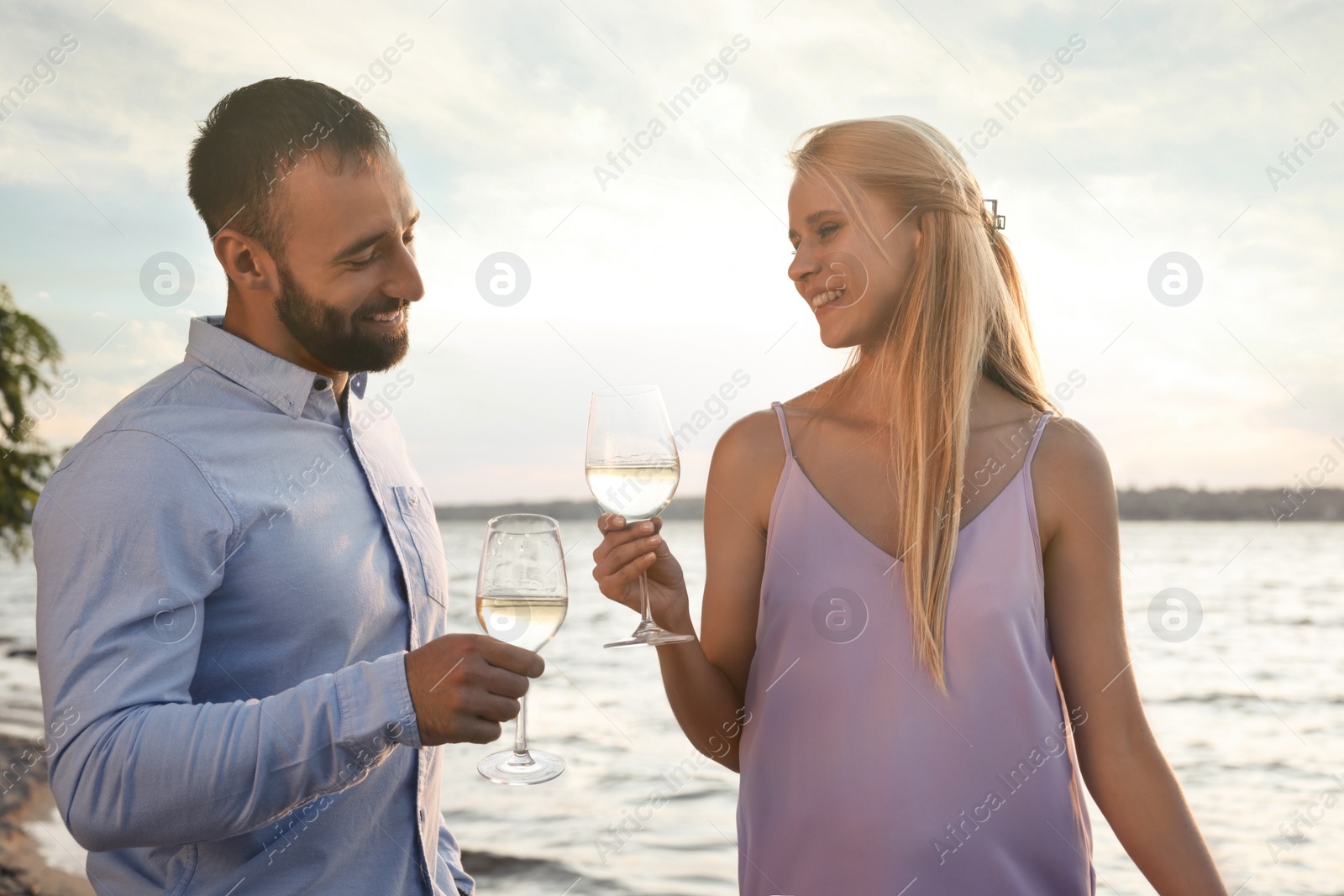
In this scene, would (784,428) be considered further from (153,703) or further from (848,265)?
(153,703)

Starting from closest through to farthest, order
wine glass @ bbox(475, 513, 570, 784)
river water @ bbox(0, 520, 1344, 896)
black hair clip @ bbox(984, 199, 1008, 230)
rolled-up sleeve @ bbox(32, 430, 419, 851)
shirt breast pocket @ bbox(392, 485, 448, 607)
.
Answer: rolled-up sleeve @ bbox(32, 430, 419, 851) < wine glass @ bbox(475, 513, 570, 784) < shirt breast pocket @ bbox(392, 485, 448, 607) < black hair clip @ bbox(984, 199, 1008, 230) < river water @ bbox(0, 520, 1344, 896)

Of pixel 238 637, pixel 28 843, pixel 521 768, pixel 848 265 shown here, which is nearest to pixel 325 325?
pixel 238 637

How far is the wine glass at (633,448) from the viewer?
227 centimetres

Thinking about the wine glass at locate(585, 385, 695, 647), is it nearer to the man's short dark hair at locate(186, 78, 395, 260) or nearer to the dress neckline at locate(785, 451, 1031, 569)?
the dress neckline at locate(785, 451, 1031, 569)

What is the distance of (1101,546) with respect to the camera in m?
2.40

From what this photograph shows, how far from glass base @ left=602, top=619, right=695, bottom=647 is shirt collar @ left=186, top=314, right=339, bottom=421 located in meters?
0.92

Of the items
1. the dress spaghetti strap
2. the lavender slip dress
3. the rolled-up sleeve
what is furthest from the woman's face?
the rolled-up sleeve

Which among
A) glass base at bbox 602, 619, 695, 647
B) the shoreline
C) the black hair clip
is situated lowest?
the shoreline

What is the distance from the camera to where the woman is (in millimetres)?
2295

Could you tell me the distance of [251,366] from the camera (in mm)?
2238

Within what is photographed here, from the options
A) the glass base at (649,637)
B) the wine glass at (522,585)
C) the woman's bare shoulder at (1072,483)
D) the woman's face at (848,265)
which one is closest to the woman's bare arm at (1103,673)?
the woman's bare shoulder at (1072,483)

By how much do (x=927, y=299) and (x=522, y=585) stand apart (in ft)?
4.46

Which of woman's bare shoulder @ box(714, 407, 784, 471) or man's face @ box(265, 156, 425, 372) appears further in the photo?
woman's bare shoulder @ box(714, 407, 784, 471)

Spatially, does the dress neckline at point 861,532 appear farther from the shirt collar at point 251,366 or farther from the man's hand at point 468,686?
the shirt collar at point 251,366
